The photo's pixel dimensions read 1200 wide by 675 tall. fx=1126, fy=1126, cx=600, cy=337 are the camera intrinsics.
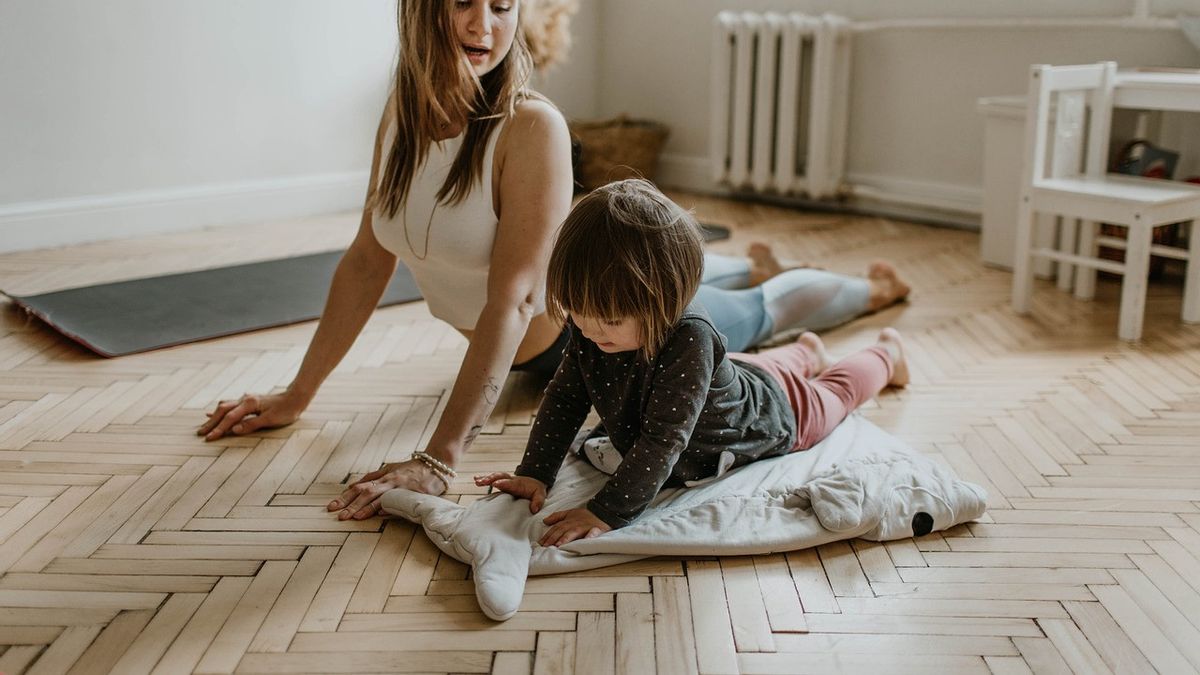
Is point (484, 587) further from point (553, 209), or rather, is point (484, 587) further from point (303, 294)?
point (303, 294)

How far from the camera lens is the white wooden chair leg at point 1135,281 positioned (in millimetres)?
2693

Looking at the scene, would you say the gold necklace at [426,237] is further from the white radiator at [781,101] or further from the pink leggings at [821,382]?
the white radiator at [781,101]

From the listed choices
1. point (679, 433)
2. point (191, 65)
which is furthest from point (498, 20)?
point (191, 65)

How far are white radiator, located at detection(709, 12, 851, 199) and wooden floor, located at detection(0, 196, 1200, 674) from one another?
1711 mm

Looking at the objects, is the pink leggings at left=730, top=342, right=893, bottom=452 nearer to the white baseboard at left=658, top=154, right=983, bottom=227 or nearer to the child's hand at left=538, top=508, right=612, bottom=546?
the child's hand at left=538, top=508, right=612, bottom=546

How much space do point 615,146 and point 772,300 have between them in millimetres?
2197

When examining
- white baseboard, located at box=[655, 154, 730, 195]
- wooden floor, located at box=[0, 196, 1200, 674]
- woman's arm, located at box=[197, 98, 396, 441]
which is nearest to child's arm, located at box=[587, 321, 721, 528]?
wooden floor, located at box=[0, 196, 1200, 674]

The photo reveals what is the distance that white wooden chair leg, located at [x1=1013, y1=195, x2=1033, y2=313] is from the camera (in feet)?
9.75

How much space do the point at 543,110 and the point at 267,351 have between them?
1114 millimetres

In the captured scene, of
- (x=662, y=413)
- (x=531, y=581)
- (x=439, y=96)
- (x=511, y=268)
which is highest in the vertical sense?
(x=439, y=96)

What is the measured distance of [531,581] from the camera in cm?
158

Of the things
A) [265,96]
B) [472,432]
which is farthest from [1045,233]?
[265,96]

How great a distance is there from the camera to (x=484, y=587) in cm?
149

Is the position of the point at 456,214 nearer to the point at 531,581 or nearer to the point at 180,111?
the point at 531,581
